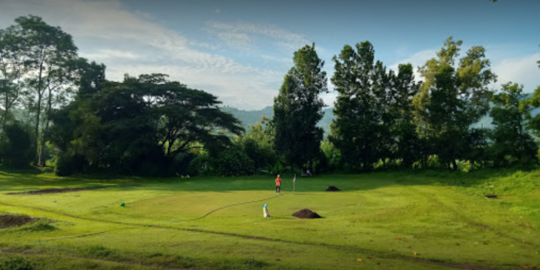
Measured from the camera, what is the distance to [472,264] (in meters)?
8.93

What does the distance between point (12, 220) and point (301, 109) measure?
110ft

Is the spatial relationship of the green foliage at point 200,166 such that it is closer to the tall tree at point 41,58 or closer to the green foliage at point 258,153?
the green foliage at point 258,153

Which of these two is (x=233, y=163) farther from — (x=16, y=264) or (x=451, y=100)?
(x=16, y=264)

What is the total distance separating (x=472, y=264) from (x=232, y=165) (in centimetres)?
3676

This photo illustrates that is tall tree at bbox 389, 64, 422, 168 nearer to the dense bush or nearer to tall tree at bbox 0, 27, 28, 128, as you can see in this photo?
the dense bush

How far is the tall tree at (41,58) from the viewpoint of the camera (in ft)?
161

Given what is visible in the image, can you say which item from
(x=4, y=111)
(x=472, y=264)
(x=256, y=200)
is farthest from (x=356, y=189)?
(x=4, y=111)

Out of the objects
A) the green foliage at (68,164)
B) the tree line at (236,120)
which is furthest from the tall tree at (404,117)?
the green foliage at (68,164)

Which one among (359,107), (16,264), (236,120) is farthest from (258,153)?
(16,264)

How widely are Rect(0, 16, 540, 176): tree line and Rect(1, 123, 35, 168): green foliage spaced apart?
0.12 metres

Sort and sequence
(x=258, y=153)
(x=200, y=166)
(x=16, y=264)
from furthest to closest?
1. (x=258, y=153)
2. (x=200, y=166)
3. (x=16, y=264)

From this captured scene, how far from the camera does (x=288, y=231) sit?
12.5 meters

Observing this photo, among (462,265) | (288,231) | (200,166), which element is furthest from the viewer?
(200,166)

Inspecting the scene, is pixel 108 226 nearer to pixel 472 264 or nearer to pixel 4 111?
pixel 472 264
